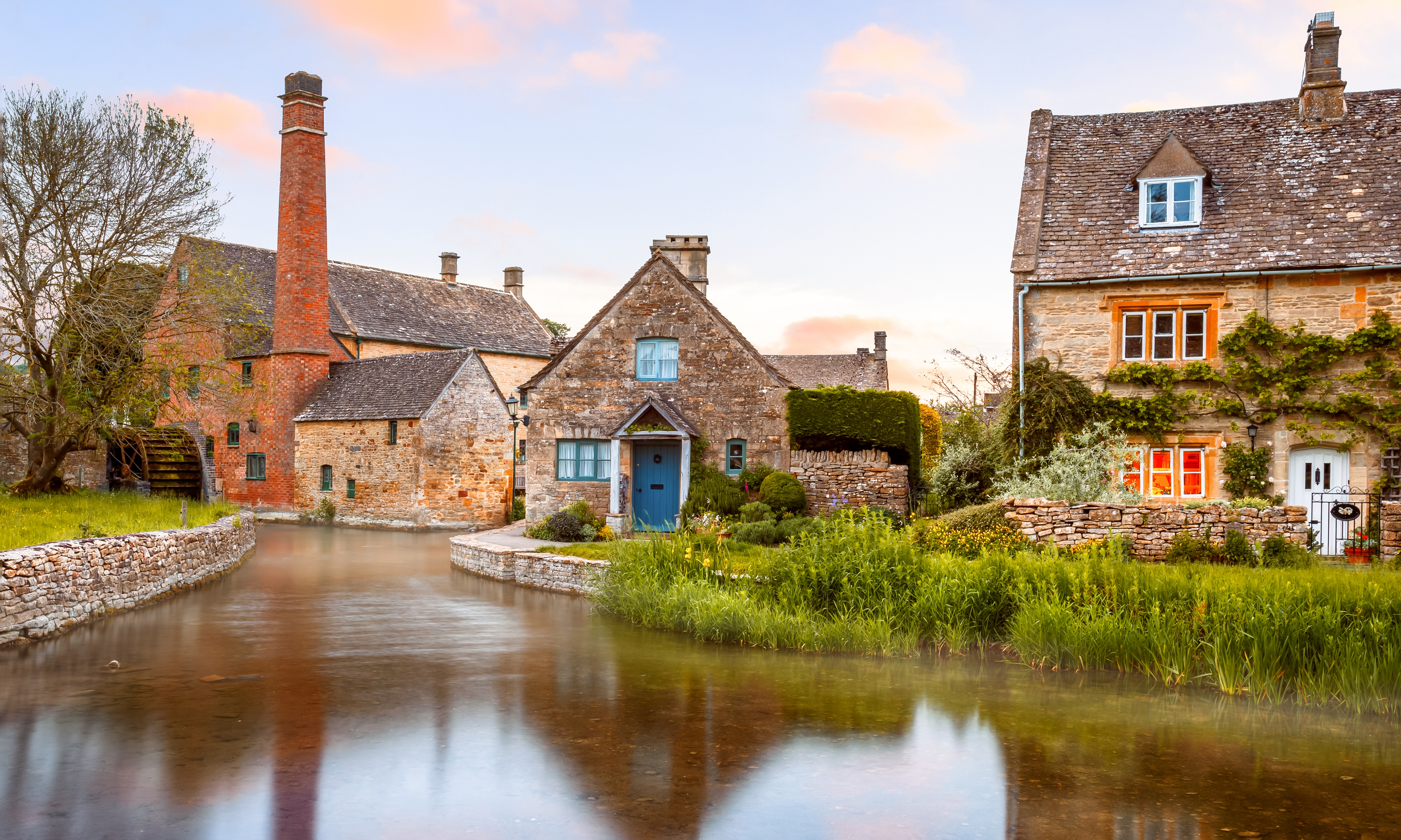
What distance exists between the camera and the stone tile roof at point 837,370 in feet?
155

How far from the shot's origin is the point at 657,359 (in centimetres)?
2214

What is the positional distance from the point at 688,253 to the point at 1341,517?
1394 centimetres

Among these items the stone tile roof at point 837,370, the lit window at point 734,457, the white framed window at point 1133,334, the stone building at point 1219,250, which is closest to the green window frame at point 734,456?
the lit window at point 734,457

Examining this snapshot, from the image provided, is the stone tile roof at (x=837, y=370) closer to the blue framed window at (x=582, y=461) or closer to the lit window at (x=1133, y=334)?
the blue framed window at (x=582, y=461)

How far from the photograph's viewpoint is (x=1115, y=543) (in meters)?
12.2

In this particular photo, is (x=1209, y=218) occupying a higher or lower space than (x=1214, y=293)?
higher

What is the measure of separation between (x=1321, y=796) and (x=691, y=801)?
4.28 meters

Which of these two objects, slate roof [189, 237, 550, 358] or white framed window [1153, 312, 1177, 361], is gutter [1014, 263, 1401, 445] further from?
slate roof [189, 237, 550, 358]

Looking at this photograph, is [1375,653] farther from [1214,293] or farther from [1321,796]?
[1214,293]

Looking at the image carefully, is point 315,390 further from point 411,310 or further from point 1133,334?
point 1133,334

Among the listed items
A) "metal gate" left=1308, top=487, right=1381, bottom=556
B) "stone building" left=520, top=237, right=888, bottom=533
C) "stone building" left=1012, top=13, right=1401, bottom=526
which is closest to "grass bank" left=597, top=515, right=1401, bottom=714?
"metal gate" left=1308, top=487, right=1381, bottom=556

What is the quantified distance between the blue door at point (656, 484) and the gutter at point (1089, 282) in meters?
7.32

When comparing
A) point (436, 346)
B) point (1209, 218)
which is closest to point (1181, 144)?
point (1209, 218)

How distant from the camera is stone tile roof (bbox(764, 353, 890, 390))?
4738 centimetres
